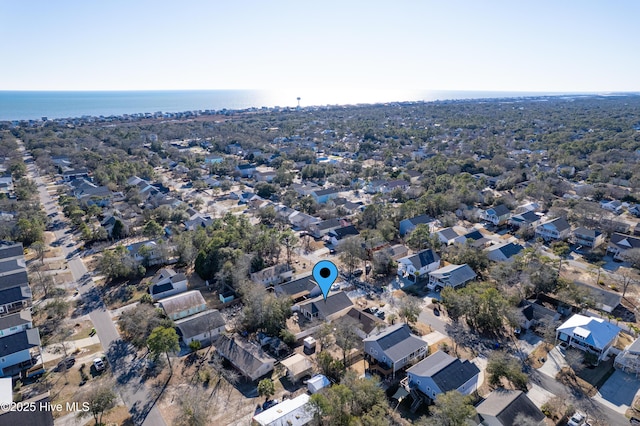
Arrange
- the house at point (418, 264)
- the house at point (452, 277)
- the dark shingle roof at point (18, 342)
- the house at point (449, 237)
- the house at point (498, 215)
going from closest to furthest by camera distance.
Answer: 1. the dark shingle roof at point (18, 342)
2. the house at point (452, 277)
3. the house at point (418, 264)
4. the house at point (449, 237)
5. the house at point (498, 215)

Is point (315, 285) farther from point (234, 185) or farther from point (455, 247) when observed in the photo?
point (234, 185)

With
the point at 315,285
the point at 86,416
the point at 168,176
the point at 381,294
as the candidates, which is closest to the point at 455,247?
the point at 381,294

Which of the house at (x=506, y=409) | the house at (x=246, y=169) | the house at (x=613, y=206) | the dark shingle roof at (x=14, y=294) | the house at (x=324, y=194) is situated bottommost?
the house at (x=506, y=409)

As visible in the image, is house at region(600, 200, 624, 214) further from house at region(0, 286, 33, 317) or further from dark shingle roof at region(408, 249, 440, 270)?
house at region(0, 286, 33, 317)

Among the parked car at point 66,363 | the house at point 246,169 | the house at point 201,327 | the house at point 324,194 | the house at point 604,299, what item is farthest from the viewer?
the house at point 246,169

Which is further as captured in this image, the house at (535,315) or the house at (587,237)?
the house at (587,237)

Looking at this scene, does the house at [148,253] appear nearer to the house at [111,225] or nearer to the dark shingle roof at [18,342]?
the house at [111,225]

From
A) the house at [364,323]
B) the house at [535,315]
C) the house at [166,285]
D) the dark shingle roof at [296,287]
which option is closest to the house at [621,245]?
the house at [535,315]
